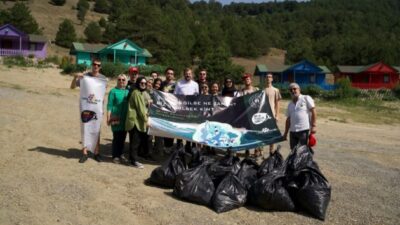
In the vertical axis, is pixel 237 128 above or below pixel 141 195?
above

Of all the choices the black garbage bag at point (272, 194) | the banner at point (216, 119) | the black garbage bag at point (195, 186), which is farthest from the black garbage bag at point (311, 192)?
the banner at point (216, 119)

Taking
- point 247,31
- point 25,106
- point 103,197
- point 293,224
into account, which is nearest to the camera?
point 293,224

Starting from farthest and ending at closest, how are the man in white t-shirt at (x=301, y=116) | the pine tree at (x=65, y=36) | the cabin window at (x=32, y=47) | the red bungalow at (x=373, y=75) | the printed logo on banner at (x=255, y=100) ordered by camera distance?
the pine tree at (x=65, y=36) → the cabin window at (x=32, y=47) → the red bungalow at (x=373, y=75) → the printed logo on banner at (x=255, y=100) → the man in white t-shirt at (x=301, y=116)

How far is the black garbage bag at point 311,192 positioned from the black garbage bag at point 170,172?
66.4 inches

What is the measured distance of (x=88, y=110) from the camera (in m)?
7.43

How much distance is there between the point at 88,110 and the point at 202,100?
2135 millimetres

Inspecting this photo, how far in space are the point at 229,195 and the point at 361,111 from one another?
2494 centimetres

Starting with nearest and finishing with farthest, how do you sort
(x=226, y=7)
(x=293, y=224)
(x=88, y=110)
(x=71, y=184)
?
(x=293, y=224) → (x=71, y=184) → (x=88, y=110) → (x=226, y=7)

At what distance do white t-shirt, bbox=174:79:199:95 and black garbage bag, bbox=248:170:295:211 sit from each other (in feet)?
10.0

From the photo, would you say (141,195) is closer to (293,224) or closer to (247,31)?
(293,224)

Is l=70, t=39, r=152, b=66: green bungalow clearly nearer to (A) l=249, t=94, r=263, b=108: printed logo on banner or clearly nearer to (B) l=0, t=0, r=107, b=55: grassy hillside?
(B) l=0, t=0, r=107, b=55: grassy hillside

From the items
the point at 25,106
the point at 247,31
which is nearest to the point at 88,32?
the point at 247,31

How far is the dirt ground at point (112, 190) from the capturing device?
519 cm

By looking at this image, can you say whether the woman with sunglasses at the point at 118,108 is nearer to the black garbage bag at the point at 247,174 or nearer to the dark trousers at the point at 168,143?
the dark trousers at the point at 168,143
